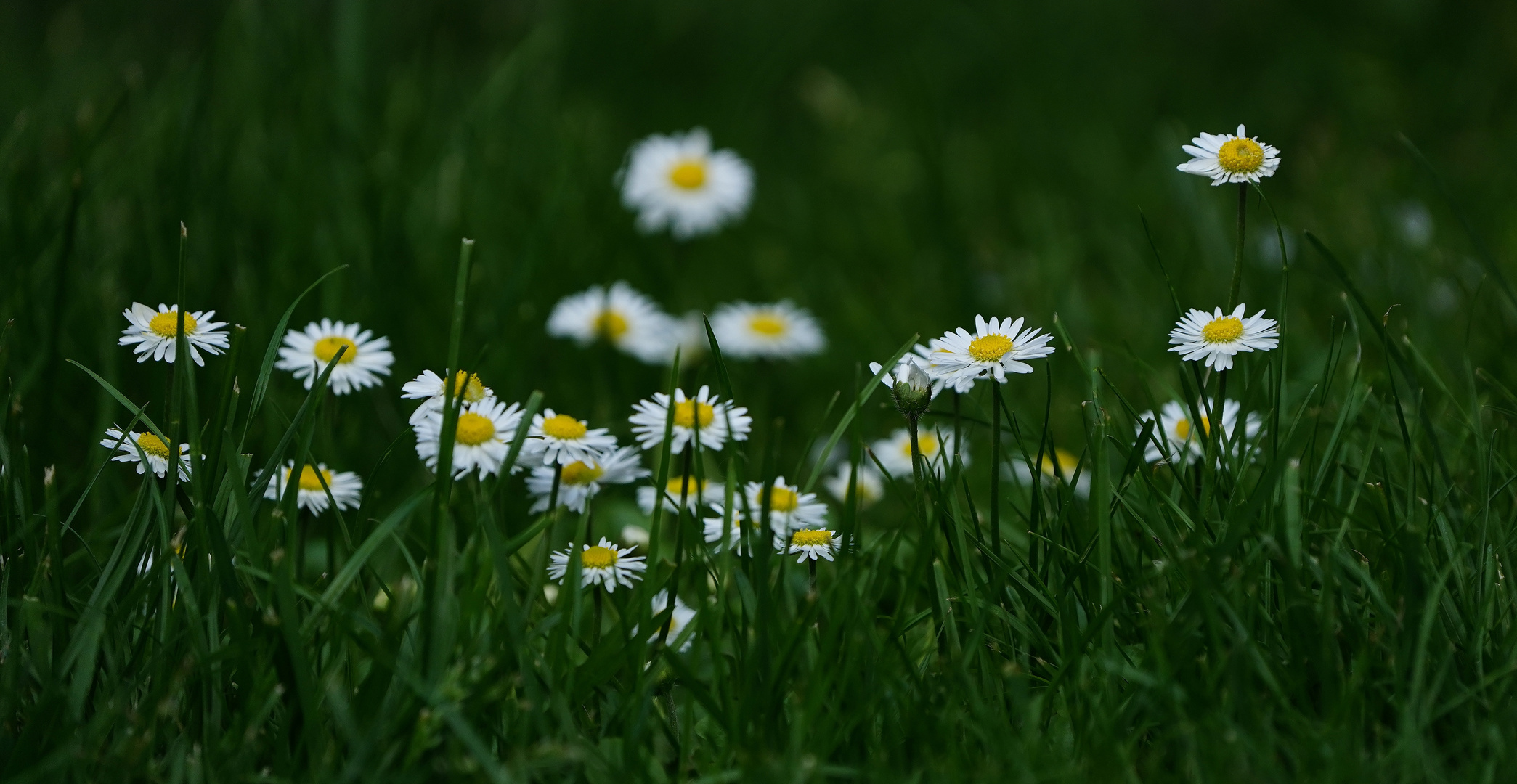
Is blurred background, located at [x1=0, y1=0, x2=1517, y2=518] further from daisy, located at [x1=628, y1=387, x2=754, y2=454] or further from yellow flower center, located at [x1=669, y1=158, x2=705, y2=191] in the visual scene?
daisy, located at [x1=628, y1=387, x2=754, y2=454]

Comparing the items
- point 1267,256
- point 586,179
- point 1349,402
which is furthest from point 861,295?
point 1349,402

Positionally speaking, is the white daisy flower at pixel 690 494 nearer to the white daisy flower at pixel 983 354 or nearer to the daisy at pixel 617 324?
the white daisy flower at pixel 983 354

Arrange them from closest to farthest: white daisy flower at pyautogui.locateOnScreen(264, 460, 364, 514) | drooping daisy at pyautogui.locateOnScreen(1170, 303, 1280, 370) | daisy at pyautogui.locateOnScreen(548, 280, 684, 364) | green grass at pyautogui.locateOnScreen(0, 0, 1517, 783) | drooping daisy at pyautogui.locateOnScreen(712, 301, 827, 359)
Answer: green grass at pyautogui.locateOnScreen(0, 0, 1517, 783), drooping daisy at pyautogui.locateOnScreen(1170, 303, 1280, 370), white daisy flower at pyautogui.locateOnScreen(264, 460, 364, 514), daisy at pyautogui.locateOnScreen(548, 280, 684, 364), drooping daisy at pyautogui.locateOnScreen(712, 301, 827, 359)

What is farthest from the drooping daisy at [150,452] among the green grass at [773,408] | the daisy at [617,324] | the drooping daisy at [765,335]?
the drooping daisy at [765,335]

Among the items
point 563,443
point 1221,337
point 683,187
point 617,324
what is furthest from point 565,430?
point 683,187

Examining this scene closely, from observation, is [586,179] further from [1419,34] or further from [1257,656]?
[1419,34]

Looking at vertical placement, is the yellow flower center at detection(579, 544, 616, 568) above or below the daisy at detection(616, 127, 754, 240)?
below

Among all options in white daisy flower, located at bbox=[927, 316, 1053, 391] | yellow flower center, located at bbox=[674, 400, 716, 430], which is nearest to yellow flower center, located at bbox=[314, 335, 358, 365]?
yellow flower center, located at bbox=[674, 400, 716, 430]

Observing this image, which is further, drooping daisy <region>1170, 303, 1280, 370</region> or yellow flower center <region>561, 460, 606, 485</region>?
yellow flower center <region>561, 460, 606, 485</region>
